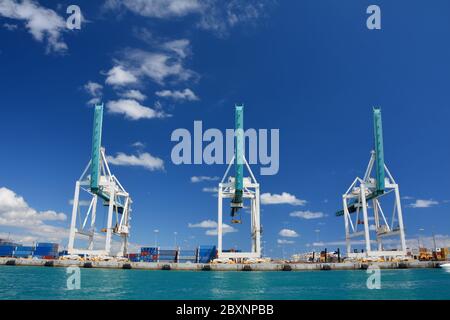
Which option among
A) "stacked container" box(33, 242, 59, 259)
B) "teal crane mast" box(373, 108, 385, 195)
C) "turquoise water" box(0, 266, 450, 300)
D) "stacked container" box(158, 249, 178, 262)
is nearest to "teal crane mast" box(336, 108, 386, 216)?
"teal crane mast" box(373, 108, 385, 195)

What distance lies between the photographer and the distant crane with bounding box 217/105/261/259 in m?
66.7

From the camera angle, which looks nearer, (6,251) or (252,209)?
(252,209)

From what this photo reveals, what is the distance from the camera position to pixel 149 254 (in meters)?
103

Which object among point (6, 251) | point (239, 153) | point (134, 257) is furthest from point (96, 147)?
point (6, 251)

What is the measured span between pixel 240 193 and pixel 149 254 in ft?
155

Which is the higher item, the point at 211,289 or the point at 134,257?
the point at 211,289

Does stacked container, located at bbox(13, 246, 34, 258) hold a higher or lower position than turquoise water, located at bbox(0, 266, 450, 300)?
higher

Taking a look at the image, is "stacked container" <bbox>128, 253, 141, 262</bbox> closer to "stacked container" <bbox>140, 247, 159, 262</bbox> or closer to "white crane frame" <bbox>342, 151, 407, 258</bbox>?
"stacked container" <bbox>140, 247, 159, 262</bbox>

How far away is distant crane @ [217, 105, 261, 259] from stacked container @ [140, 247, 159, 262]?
38523 millimetres

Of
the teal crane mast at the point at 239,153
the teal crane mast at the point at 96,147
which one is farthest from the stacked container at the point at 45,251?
the teal crane mast at the point at 239,153

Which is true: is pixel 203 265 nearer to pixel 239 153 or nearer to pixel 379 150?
pixel 239 153

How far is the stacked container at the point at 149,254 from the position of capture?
101 m
